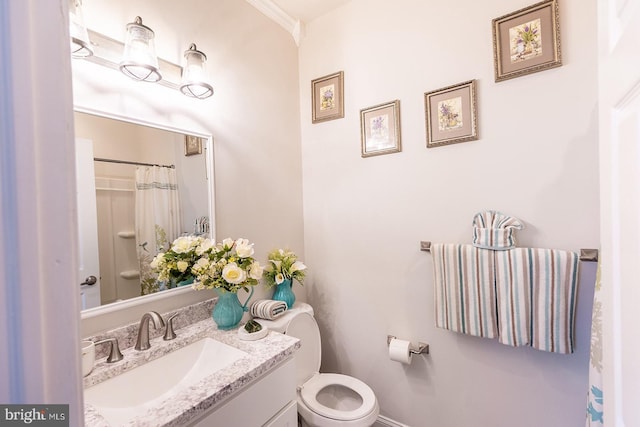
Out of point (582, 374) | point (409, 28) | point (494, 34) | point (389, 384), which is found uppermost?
point (409, 28)

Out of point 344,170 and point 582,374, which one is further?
point 344,170

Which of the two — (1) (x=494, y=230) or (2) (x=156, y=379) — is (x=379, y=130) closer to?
(1) (x=494, y=230)

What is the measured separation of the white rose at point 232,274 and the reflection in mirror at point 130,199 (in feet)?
0.95

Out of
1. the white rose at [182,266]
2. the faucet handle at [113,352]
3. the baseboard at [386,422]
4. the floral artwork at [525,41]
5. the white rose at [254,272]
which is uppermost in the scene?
the floral artwork at [525,41]

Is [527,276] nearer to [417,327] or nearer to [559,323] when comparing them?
[559,323]

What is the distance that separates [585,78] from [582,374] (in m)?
1.26

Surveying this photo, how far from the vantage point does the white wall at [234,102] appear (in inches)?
44.8

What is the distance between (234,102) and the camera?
159 cm

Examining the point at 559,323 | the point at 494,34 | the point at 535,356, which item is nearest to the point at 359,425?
the point at 535,356

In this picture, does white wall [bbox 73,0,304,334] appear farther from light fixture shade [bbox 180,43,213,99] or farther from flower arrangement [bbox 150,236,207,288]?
flower arrangement [bbox 150,236,207,288]

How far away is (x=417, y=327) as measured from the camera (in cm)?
162

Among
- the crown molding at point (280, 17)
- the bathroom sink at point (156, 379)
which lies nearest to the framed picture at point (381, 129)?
the crown molding at point (280, 17)

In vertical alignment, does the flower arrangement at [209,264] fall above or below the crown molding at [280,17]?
below

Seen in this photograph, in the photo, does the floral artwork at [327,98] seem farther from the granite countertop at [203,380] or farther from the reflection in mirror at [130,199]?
the granite countertop at [203,380]
